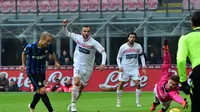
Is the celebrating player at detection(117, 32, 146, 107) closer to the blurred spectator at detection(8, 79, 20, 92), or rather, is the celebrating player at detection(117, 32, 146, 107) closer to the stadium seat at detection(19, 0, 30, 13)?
the blurred spectator at detection(8, 79, 20, 92)

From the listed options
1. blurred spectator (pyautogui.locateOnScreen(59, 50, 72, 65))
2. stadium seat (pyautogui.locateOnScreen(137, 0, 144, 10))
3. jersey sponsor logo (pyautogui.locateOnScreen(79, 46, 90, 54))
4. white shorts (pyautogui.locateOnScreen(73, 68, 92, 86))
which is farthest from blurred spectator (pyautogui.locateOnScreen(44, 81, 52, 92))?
jersey sponsor logo (pyautogui.locateOnScreen(79, 46, 90, 54))

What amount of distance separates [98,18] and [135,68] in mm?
15110

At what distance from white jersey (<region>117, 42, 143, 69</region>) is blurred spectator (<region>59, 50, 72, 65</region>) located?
11704 millimetres

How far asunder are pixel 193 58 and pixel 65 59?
74.0 feet

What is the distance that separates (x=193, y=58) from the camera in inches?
341

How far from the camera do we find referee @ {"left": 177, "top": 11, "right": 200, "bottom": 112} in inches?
332

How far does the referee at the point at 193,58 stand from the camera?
843 cm

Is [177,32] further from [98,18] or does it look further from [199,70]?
[199,70]

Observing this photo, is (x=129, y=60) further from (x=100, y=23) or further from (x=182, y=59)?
(x=100, y=23)

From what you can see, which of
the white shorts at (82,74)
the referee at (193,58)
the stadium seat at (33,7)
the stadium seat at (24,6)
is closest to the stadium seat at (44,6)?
the stadium seat at (33,7)

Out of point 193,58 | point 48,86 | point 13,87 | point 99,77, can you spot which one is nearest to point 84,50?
point 193,58

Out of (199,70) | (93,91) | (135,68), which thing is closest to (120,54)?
(135,68)

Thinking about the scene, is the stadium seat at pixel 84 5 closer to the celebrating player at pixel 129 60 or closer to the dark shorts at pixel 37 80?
the celebrating player at pixel 129 60

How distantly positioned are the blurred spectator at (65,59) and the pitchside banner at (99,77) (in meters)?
2.30
